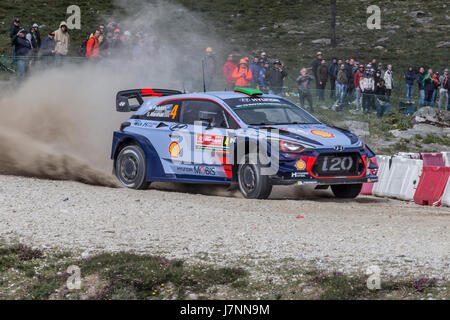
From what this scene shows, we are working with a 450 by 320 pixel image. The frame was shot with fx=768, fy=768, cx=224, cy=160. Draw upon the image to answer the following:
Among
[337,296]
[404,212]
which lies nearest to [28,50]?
[404,212]

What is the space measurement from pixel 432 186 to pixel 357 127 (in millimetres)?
10345

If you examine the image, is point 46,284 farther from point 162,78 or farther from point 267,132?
point 162,78

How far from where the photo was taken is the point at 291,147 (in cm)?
1159

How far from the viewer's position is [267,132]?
11859mm

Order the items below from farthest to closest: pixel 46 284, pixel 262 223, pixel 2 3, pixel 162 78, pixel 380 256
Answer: pixel 2 3 → pixel 162 78 → pixel 262 223 → pixel 380 256 → pixel 46 284

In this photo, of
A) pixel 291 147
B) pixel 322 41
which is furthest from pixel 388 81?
pixel 322 41

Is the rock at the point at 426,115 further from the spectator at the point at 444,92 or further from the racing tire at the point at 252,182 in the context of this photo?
the racing tire at the point at 252,182

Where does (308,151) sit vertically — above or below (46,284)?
above

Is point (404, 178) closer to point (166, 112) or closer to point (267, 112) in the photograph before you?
point (267, 112)

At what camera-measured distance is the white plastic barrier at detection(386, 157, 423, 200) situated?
13.4m

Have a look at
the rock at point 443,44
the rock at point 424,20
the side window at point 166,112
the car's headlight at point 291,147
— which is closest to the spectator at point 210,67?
the side window at point 166,112

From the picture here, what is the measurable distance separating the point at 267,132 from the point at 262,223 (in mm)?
2366

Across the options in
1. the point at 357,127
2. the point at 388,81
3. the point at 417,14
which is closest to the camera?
the point at 357,127

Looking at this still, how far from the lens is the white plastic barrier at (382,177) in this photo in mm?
14219
